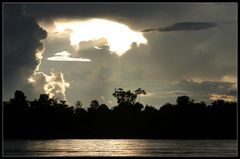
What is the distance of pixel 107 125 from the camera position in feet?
642

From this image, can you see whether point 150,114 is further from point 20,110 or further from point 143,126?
point 20,110

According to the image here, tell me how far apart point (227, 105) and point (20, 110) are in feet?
230

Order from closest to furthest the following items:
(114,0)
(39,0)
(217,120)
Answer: (114,0), (39,0), (217,120)

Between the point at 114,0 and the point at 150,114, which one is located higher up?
the point at 114,0

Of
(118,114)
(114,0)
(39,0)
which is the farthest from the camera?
(118,114)

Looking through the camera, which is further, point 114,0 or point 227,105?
point 227,105

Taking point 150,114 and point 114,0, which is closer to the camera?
point 114,0

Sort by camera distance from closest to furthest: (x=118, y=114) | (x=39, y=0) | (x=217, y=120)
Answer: (x=39, y=0) → (x=217, y=120) → (x=118, y=114)

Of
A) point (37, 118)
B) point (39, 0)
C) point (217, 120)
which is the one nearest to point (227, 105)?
point (217, 120)

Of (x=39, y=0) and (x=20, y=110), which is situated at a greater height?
(x=39, y=0)

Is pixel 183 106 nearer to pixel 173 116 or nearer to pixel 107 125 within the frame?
pixel 173 116

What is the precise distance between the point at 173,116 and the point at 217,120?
14.3 m

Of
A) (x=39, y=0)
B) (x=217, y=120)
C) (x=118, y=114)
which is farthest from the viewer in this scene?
(x=118, y=114)

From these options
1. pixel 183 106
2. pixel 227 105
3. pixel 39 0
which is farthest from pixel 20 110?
pixel 39 0
